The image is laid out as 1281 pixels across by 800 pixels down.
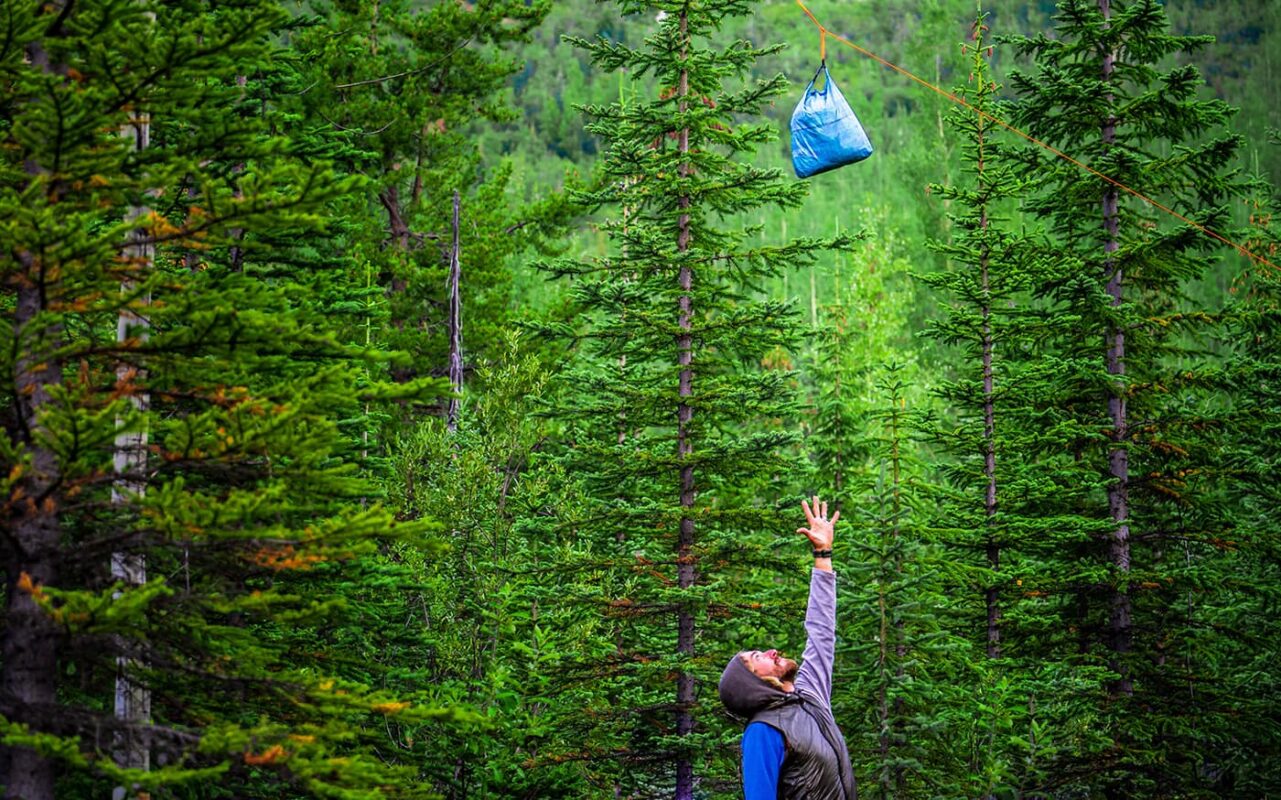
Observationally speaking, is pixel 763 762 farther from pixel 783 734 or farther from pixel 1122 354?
pixel 1122 354

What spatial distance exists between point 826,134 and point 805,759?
19.4ft

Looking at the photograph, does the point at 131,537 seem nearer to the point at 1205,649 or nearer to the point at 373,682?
the point at 373,682

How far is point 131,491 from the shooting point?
20.7 ft

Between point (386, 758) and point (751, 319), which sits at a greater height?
point (751, 319)

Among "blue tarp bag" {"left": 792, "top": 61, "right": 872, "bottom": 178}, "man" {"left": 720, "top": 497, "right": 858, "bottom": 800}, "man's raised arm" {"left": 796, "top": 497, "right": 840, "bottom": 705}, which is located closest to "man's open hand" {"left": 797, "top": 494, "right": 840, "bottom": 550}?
"man's raised arm" {"left": 796, "top": 497, "right": 840, "bottom": 705}

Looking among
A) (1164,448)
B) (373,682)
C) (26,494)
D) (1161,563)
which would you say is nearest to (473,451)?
(373,682)

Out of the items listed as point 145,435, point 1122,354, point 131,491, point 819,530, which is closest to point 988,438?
point 1122,354

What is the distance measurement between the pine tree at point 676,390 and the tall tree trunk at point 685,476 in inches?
0.9

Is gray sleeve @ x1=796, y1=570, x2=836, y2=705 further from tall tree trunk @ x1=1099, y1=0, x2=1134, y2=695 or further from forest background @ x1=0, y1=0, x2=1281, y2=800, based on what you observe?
tall tree trunk @ x1=1099, y1=0, x2=1134, y2=695

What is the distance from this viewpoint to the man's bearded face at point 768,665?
5.22 meters

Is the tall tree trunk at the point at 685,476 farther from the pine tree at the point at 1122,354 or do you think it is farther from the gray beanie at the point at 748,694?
the gray beanie at the point at 748,694

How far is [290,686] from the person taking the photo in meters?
6.41

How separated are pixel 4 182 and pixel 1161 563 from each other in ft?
47.8

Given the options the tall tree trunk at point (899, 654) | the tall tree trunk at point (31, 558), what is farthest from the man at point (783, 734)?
the tall tree trunk at point (899, 654)
